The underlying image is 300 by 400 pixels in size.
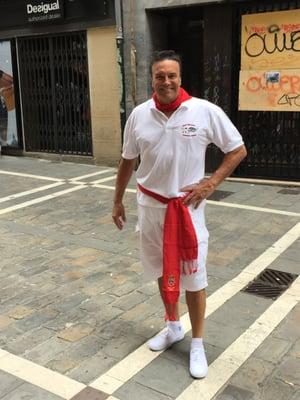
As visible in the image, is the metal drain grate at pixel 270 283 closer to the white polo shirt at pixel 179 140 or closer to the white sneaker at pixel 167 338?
the white sneaker at pixel 167 338

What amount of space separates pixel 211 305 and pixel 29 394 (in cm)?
162

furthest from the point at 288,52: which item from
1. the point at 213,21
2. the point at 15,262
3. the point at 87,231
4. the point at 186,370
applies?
the point at 186,370

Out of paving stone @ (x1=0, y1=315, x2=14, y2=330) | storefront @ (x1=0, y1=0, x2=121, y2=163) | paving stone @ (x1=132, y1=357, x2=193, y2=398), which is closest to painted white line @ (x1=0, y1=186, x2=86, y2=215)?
storefront @ (x1=0, y1=0, x2=121, y2=163)

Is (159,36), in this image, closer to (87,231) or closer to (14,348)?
(87,231)

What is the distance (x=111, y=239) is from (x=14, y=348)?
Answer: 2.34 metres

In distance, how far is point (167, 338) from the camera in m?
3.46

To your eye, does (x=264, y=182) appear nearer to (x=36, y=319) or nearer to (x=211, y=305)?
(x=211, y=305)

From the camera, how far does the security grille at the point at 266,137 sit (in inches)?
325

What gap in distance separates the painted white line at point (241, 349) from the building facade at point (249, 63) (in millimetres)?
4425

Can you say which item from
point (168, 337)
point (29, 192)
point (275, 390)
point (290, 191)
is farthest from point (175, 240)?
point (29, 192)

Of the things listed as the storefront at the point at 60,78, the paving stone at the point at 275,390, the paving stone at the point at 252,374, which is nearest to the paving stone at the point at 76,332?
the paving stone at the point at 252,374

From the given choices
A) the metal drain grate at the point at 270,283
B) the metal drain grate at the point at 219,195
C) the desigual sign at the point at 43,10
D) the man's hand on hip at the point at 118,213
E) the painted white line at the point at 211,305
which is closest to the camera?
the painted white line at the point at 211,305

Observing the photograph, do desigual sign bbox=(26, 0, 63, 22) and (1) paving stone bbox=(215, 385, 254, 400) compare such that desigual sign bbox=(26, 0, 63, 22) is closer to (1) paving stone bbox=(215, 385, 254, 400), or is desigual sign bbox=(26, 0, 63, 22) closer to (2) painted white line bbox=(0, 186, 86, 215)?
(2) painted white line bbox=(0, 186, 86, 215)

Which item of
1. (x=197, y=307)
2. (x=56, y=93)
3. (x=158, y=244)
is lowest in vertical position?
(x=197, y=307)
